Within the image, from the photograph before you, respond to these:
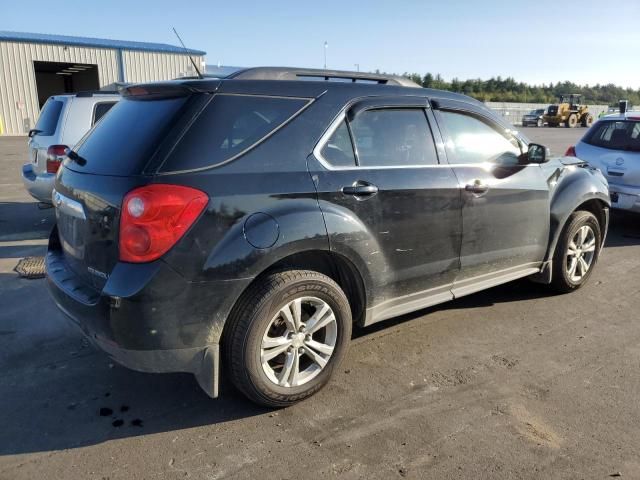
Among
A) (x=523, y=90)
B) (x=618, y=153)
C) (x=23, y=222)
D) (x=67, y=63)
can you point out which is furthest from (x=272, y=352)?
(x=523, y=90)

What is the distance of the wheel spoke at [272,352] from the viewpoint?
3037 mm

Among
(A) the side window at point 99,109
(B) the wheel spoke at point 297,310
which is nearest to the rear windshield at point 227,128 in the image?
(B) the wheel spoke at point 297,310

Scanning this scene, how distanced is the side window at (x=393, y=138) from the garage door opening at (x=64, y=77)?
31045mm

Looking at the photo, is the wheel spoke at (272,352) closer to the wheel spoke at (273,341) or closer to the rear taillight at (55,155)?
the wheel spoke at (273,341)

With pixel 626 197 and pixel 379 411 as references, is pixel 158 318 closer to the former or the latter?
pixel 379 411

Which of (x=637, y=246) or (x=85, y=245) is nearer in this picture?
(x=85, y=245)

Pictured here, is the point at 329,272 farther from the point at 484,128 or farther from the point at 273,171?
the point at 484,128

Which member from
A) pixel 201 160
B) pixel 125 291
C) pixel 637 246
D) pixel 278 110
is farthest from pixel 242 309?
pixel 637 246

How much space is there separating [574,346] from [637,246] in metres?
3.75

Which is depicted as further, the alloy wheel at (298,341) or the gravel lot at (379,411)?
the alloy wheel at (298,341)

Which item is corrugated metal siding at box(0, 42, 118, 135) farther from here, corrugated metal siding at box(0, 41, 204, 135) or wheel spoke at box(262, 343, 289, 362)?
wheel spoke at box(262, 343, 289, 362)

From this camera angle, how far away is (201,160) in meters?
2.79

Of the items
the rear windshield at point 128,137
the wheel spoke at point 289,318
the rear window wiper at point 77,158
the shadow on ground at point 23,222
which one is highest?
the rear windshield at point 128,137

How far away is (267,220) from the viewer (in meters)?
2.90
